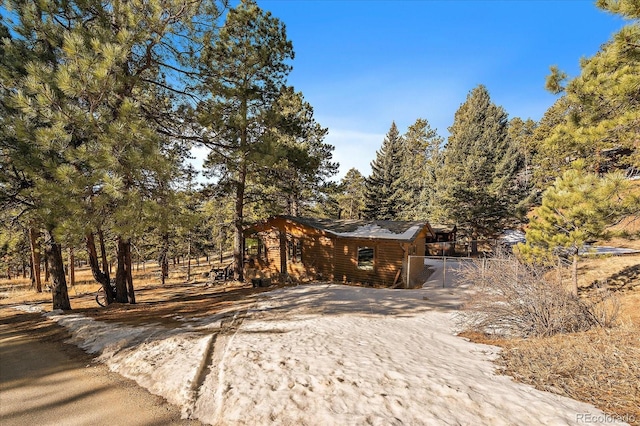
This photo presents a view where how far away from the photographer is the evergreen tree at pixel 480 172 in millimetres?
26766

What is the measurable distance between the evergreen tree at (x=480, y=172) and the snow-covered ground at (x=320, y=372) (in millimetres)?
22104

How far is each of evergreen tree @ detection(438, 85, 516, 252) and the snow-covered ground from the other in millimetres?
22104

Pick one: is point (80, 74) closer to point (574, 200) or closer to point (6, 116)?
point (6, 116)

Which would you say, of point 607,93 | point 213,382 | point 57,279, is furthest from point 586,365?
point 57,279

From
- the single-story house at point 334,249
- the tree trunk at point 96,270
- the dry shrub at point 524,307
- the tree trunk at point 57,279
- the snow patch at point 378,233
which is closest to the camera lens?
the dry shrub at point 524,307

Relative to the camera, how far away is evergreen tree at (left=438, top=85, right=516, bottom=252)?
1054 inches

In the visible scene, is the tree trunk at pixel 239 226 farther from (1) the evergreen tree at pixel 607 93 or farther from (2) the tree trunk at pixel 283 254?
(1) the evergreen tree at pixel 607 93

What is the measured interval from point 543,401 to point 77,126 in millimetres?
10176

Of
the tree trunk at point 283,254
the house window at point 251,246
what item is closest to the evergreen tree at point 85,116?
the tree trunk at point 283,254

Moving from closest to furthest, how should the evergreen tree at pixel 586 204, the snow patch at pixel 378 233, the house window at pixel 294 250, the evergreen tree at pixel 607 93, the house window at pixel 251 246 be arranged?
the evergreen tree at pixel 607 93
the evergreen tree at pixel 586 204
the snow patch at pixel 378 233
the house window at pixel 294 250
the house window at pixel 251 246

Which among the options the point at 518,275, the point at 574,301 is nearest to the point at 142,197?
the point at 518,275

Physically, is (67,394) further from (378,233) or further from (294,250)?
(294,250)

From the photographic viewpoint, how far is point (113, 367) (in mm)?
5090

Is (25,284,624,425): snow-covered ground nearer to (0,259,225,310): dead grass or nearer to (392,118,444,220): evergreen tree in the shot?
(0,259,225,310): dead grass
